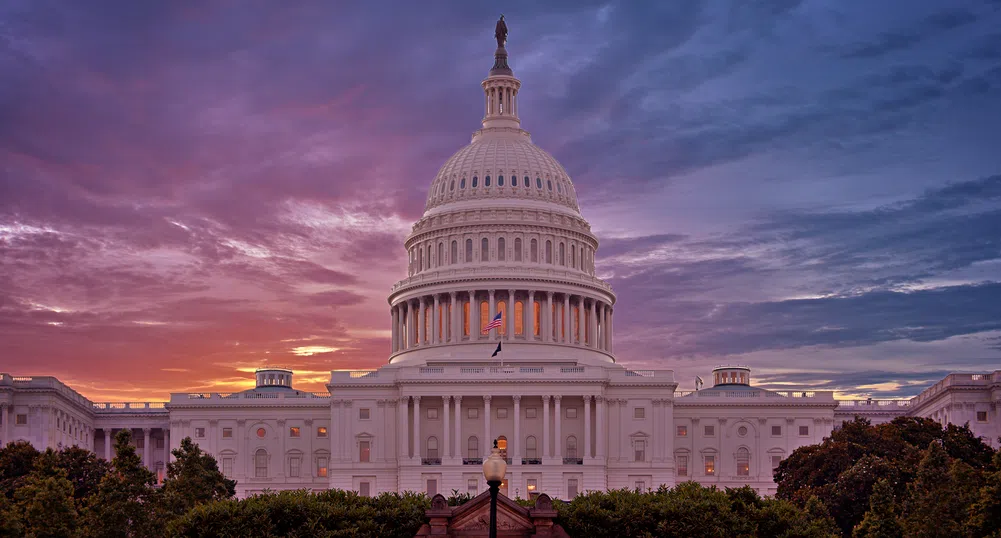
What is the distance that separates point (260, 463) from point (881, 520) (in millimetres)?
88864

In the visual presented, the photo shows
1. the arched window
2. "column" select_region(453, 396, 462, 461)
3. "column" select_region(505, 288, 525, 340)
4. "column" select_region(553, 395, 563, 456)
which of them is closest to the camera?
"column" select_region(553, 395, 563, 456)

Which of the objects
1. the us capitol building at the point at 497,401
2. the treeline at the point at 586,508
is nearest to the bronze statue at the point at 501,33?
the us capitol building at the point at 497,401

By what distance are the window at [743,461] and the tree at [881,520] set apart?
72060mm

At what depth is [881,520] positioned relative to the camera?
292ft

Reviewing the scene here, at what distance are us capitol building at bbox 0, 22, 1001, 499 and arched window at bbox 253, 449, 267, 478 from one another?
9.5 inches

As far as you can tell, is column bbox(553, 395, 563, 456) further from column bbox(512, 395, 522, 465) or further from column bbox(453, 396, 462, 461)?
column bbox(453, 396, 462, 461)

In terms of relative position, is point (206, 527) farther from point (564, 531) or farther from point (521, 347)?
point (521, 347)

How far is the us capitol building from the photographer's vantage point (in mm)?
154000

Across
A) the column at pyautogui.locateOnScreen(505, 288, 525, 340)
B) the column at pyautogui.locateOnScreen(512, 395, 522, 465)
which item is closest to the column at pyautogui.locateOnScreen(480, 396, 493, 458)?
the column at pyautogui.locateOnScreen(512, 395, 522, 465)

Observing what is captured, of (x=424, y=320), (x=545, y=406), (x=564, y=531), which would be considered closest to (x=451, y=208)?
(x=424, y=320)

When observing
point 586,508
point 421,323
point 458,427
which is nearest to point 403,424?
point 458,427

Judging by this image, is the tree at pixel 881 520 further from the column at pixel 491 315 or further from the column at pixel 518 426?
the column at pixel 491 315

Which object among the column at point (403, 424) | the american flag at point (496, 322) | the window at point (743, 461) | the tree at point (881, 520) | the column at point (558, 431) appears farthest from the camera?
the window at point (743, 461)

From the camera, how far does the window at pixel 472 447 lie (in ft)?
507
